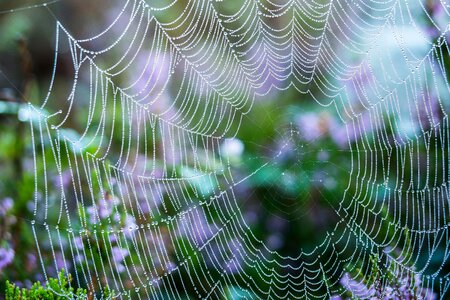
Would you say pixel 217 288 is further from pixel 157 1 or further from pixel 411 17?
pixel 157 1

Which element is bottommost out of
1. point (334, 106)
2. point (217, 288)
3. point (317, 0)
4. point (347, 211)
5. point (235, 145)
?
point (217, 288)

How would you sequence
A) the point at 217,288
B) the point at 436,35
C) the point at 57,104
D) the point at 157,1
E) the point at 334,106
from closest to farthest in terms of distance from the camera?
1. the point at 217,288
2. the point at 436,35
3. the point at 334,106
4. the point at 157,1
5. the point at 57,104

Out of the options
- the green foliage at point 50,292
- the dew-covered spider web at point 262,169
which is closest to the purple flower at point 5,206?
the dew-covered spider web at point 262,169

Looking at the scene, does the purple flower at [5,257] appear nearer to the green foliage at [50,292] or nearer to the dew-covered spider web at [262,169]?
the dew-covered spider web at [262,169]

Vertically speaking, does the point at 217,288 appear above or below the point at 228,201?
below

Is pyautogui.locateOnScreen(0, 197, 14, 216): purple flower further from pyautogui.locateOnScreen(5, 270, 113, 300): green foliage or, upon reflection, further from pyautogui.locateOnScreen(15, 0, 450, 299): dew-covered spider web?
pyautogui.locateOnScreen(5, 270, 113, 300): green foliage

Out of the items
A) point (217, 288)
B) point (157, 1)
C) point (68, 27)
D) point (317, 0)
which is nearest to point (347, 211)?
point (217, 288)

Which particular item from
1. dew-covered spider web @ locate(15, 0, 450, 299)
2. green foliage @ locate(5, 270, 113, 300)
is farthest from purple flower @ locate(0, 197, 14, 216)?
green foliage @ locate(5, 270, 113, 300)
